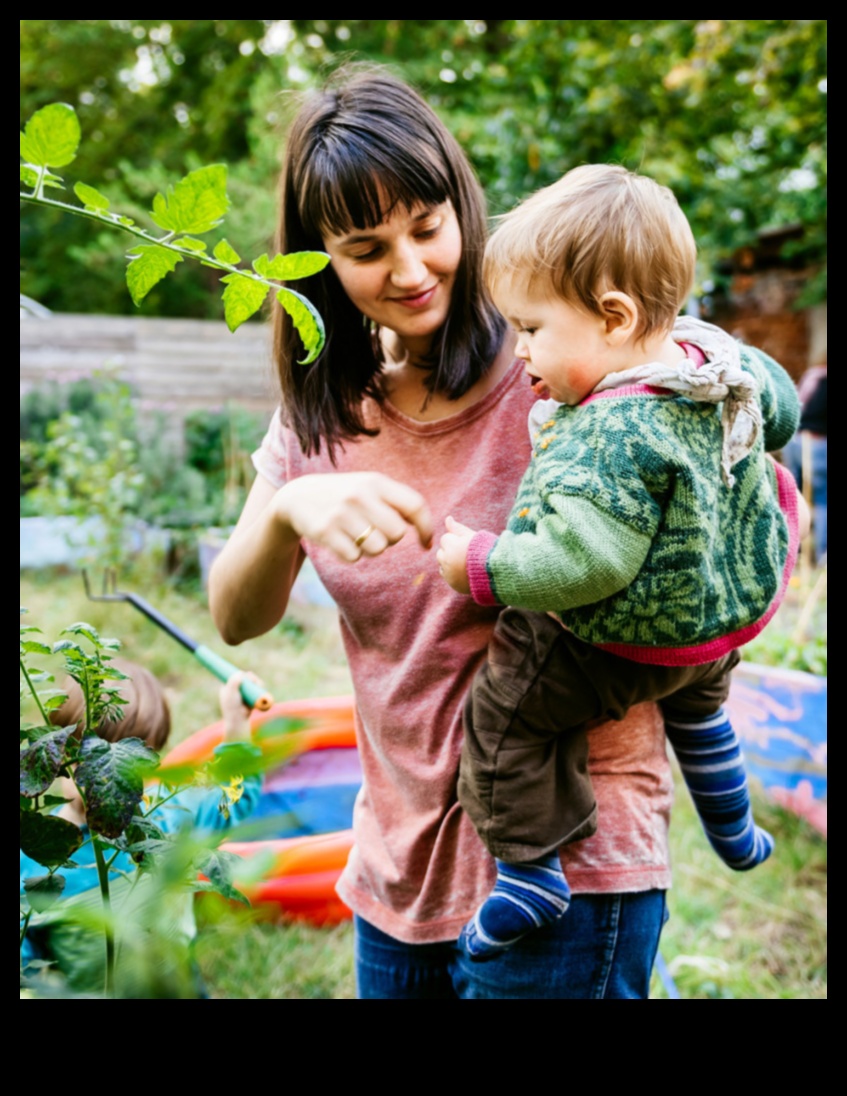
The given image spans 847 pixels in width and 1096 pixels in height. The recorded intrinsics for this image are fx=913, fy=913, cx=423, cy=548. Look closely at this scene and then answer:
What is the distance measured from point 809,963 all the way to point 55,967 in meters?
2.53

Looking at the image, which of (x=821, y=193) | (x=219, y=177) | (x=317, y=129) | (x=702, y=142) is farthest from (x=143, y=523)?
(x=219, y=177)

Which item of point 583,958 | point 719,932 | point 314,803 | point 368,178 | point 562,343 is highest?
point 368,178

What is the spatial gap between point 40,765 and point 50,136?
41 centimetres

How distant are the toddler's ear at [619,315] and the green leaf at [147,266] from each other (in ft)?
1.82

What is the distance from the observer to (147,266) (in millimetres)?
645

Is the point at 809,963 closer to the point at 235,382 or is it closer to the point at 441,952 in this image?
the point at 441,952

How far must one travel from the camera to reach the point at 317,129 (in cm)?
121

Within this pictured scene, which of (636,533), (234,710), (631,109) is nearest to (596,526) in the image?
(636,533)

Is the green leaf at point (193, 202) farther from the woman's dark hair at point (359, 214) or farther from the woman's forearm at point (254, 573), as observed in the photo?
the woman's dark hair at point (359, 214)

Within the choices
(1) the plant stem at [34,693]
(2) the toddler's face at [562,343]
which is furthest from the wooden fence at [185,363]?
(1) the plant stem at [34,693]

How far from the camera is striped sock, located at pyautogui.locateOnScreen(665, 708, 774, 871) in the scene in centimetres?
134

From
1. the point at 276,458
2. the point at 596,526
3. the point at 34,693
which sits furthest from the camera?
the point at 276,458

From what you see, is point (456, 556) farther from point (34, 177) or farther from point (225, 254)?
point (34, 177)

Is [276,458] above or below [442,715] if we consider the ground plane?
above
